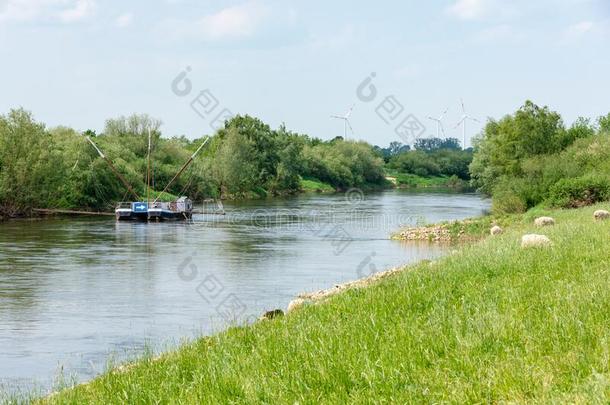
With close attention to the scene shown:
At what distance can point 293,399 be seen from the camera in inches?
304

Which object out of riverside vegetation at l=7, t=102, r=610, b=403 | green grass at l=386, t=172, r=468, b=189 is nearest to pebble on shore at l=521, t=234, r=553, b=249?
riverside vegetation at l=7, t=102, r=610, b=403

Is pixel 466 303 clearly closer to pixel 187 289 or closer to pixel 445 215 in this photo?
pixel 187 289

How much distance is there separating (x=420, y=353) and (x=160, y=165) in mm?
95751

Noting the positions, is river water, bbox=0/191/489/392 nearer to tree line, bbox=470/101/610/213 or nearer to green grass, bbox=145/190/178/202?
tree line, bbox=470/101/610/213

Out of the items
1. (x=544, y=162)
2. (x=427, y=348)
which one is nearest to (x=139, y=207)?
(x=544, y=162)

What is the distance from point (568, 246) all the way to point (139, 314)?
45.4ft

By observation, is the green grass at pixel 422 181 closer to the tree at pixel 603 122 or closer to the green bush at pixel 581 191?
the tree at pixel 603 122

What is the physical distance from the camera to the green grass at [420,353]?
715cm

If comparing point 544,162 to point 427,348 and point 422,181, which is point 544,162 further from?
point 422,181

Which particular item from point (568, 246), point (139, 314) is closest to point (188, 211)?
point (139, 314)

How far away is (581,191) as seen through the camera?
2114 inches

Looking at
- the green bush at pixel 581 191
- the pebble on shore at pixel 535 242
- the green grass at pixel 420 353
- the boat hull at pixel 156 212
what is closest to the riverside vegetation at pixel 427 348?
the green grass at pixel 420 353

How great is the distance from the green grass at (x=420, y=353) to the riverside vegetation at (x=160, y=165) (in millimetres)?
63842

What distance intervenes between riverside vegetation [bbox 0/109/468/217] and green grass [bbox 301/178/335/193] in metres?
0.19
